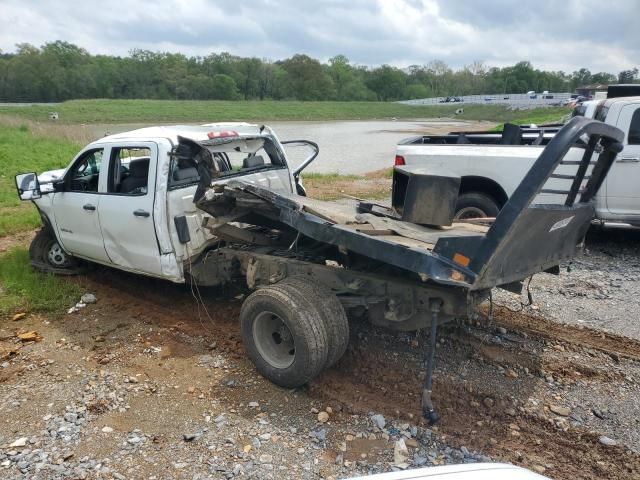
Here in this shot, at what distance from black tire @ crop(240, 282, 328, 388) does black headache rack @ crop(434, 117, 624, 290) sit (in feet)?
3.56

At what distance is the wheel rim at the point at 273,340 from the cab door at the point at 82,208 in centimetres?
235

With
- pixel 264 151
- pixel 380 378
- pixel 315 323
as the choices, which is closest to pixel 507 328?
pixel 380 378

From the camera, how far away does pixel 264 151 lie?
600 centimetres

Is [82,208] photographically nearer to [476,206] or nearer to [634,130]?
[476,206]

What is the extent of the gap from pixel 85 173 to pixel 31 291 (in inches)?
58.6

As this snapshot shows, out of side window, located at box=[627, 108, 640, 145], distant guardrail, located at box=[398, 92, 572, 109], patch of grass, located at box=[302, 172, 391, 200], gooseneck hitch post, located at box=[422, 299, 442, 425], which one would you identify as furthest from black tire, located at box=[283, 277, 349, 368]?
distant guardrail, located at box=[398, 92, 572, 109]

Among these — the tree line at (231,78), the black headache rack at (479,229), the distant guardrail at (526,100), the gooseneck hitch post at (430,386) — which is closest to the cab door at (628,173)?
the black headache rack at (479,229)

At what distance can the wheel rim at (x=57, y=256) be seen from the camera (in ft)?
21.5

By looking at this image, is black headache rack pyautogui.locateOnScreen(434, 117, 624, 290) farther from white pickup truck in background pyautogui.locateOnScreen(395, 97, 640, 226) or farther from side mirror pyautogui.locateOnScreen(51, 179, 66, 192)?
side mirror pyautogui.locateOnScreen(51, 179, 66, 192)

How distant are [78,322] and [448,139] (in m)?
6.08

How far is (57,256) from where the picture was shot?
6582mm

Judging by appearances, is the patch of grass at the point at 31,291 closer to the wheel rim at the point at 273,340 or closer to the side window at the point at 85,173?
the side window at the point at 85,173

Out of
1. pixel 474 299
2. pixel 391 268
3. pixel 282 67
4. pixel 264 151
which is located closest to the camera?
pixel 474 299

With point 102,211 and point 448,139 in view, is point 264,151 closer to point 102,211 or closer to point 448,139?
point 102,211
